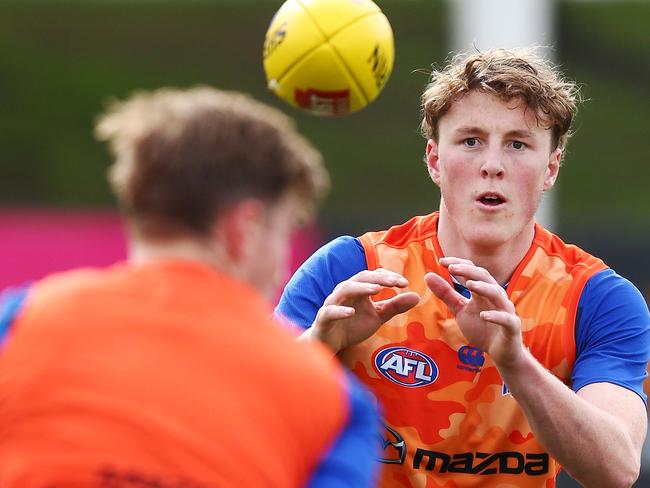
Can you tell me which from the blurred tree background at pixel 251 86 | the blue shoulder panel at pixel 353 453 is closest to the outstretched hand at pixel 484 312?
the blue shoulder panel at pixel 353 453

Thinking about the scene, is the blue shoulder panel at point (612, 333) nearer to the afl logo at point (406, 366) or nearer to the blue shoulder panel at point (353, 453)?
the afl logo at point (406, 366)

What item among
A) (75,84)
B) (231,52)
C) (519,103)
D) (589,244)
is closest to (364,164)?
Result: (231,52)

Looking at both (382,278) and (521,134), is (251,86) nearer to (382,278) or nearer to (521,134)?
(521,134)

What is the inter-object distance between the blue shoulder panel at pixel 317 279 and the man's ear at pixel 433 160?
1.34 ft

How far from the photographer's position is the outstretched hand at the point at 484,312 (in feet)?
13.8

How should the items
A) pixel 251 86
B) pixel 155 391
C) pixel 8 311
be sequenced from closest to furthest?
pixel 155 391, pixel 8 311, pixel 251 86

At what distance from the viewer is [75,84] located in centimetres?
2972

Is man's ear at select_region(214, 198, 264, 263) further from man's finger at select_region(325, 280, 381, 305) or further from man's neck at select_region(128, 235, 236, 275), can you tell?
man's finger at select_region(325, 280, 381, 305)

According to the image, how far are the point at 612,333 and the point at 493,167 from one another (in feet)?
2.48

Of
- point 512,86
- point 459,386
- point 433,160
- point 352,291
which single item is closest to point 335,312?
point 352,291

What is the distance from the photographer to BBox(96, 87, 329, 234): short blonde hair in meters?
3.07

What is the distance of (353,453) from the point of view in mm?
3119

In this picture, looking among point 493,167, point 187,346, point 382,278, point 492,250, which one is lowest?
point 187,346

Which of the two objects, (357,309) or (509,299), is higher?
(509,299)
